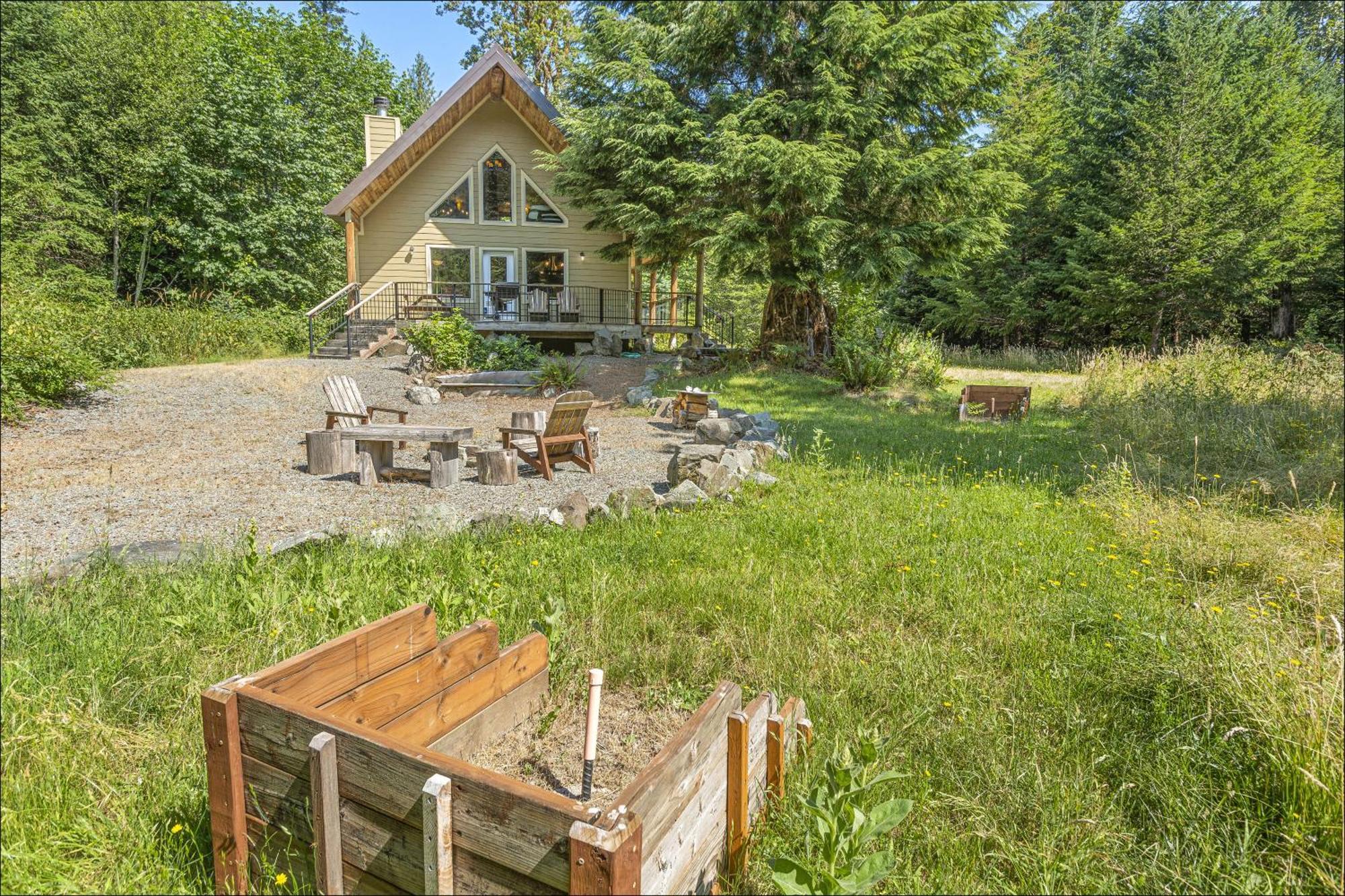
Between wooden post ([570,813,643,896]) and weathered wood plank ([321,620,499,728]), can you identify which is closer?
wooden post ([570,813,643,896])

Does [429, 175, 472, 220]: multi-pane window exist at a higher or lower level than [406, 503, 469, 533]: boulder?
higher

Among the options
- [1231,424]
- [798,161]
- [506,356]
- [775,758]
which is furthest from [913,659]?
[506,356]

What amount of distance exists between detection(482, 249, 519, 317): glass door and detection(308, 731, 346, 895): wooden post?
17.8 metres

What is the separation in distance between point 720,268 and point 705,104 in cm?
387

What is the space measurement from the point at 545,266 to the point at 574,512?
16.0 m

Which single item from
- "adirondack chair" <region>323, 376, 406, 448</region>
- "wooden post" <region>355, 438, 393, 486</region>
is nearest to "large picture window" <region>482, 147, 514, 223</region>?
"adirondack chair" <region>323, 376, 406, 448</region>

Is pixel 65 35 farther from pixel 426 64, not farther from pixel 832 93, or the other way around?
pixel 426 64

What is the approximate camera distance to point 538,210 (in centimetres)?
1945

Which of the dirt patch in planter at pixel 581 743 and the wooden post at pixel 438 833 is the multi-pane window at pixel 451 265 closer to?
the dirt patch in planter at pixel 581 743

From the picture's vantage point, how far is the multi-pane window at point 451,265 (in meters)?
19.3

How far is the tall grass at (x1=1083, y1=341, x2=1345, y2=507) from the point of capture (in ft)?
17.3

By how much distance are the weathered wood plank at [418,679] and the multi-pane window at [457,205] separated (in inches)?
745

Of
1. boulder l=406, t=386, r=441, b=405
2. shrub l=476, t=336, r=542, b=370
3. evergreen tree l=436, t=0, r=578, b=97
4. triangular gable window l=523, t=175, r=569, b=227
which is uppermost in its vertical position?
evergreen tree l=436, t=0, r=578, b=97

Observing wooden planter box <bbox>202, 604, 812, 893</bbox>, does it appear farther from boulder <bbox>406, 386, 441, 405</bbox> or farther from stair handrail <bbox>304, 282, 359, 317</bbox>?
stair handrail <bbox>304, 282, 359, 317</bbox>
